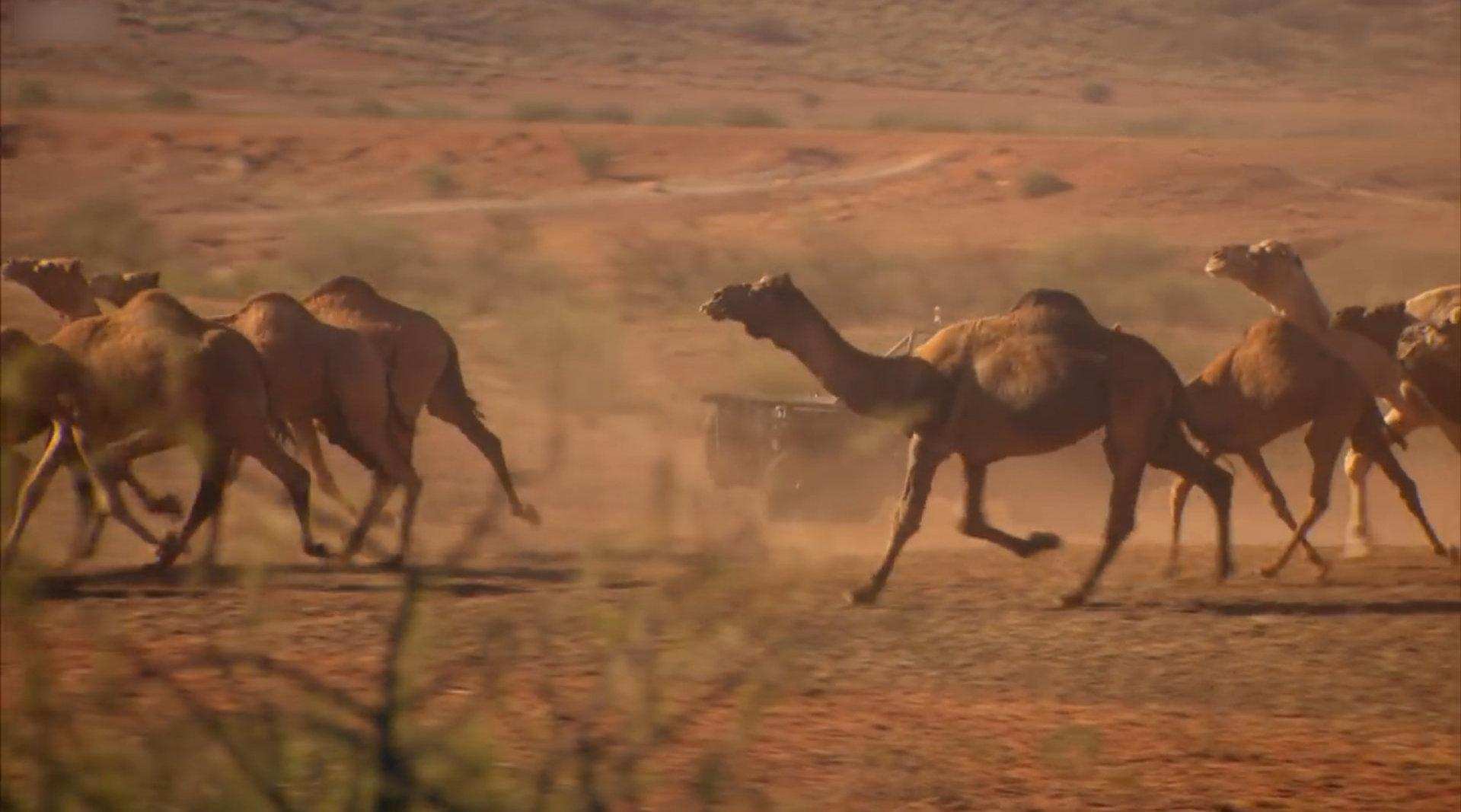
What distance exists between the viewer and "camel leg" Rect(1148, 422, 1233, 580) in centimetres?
1269

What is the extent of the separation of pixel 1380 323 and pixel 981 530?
3901 mm

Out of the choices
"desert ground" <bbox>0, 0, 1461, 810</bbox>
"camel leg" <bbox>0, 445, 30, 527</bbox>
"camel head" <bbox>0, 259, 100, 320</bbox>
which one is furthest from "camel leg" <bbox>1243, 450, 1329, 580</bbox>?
"camel leg" <bbox>0, 445, 30, 527</bbox>

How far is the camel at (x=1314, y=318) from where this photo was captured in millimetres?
14352

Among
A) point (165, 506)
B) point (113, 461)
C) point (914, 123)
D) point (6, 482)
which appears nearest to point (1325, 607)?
point (113, 461)

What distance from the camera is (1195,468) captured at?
12.8 meters

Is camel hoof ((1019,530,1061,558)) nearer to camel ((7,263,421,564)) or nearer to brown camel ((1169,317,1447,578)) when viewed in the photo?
brown camel ((1169,317,1447,578))

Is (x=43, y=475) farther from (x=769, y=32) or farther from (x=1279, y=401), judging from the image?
(x=769, y=32)

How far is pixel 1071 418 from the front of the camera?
12.1m

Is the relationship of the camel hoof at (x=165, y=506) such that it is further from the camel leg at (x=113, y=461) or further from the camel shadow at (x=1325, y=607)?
the camel shadow at (x=1325, y=607)

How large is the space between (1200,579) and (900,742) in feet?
17.9

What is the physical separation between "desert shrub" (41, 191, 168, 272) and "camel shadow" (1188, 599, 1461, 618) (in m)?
26.2

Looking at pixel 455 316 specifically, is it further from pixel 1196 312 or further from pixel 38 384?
pixel 38 384

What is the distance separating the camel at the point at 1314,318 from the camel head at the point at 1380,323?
8 cm

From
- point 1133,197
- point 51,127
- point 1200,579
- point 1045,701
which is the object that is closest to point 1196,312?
point 1133,197
